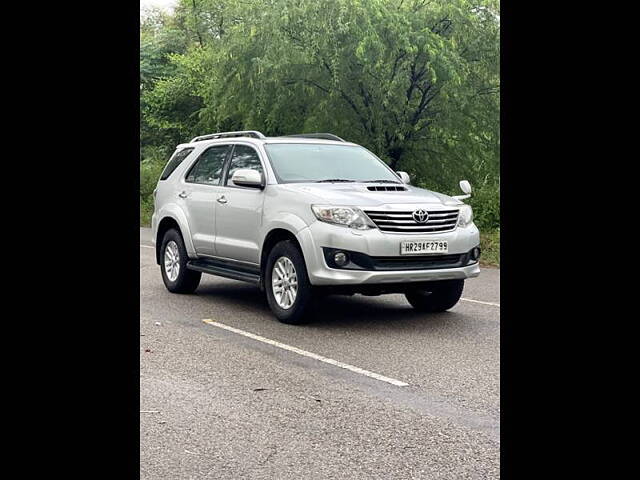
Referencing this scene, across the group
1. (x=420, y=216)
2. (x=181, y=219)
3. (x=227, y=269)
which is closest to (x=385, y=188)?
(x=420, y=216)

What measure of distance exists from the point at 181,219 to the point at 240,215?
1296mm

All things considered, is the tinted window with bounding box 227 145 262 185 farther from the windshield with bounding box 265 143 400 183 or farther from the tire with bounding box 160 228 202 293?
the tire with bounding box 160 228 202 293

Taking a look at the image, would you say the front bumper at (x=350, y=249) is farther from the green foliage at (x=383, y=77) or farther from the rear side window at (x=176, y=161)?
the green foliage at (x=383, y=77)

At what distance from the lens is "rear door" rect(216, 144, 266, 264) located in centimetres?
887

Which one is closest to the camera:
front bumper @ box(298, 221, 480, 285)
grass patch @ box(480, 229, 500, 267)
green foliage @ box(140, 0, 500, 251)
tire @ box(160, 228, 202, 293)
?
front bumper @ box(298, 221, 480, 285)

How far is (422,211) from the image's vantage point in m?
8.20

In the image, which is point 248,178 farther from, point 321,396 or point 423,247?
point 321,396

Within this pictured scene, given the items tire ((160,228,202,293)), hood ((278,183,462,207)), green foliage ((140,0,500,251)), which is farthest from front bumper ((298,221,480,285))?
green foliage ((140,0,500,251))

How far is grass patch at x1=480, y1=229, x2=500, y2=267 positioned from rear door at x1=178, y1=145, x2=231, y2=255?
19.8 feet

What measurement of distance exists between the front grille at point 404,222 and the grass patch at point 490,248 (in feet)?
21.4

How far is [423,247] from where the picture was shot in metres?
8.09
